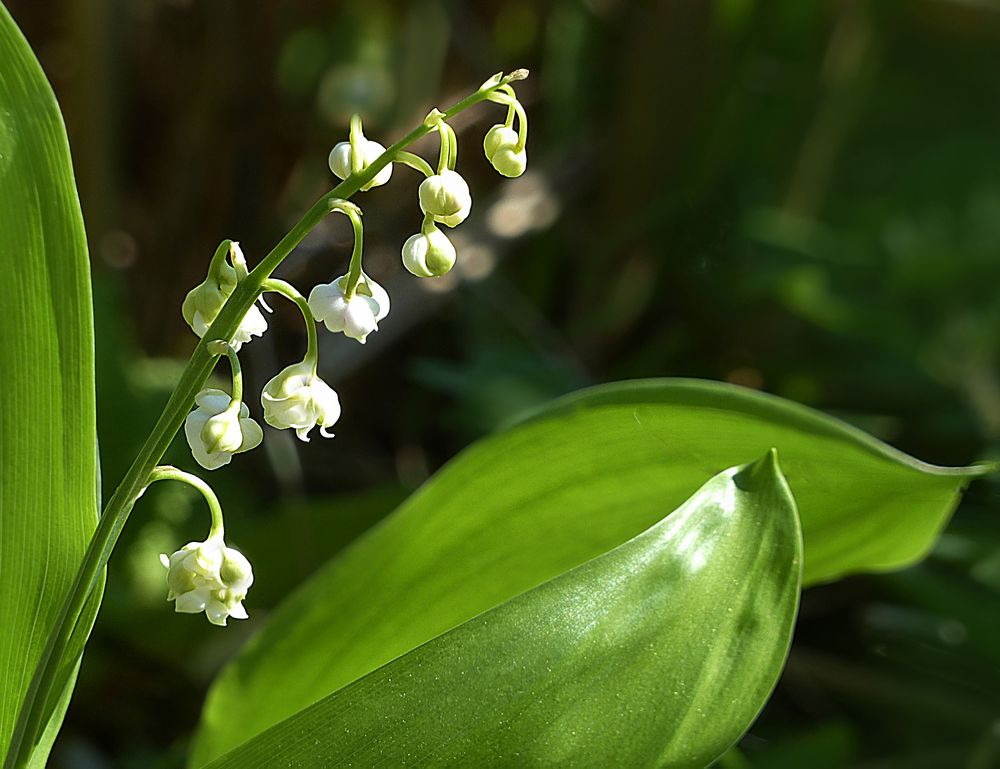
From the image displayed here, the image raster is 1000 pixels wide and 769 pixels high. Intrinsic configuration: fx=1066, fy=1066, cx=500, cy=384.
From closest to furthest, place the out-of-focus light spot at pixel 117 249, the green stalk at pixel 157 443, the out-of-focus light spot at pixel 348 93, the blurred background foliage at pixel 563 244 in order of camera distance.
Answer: the green stalk at pixel 157 443 → the blurred background foliage at pixel 563 244 → the out-of-focus light spot at pixel 117 249 → the out-of-focus light spot at pixel 348 93

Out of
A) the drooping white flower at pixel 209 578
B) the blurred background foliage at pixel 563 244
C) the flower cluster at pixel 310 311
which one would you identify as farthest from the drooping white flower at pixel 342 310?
the blurred background foliage at pixel 563 244

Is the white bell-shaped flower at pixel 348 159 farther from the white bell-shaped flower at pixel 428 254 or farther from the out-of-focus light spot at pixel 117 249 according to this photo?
the out-of-focus light spot at pixel 117 249

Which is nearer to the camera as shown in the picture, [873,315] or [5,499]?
[5,499]

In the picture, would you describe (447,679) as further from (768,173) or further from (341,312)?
(768,173)

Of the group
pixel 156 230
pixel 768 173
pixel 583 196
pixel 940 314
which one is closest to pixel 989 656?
pixel 940 314

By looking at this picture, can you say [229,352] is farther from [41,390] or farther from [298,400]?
[41,390]

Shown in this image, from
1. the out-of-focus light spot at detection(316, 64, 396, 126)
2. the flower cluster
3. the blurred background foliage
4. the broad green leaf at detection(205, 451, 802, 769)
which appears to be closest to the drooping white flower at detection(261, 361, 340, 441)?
the flower cluster
